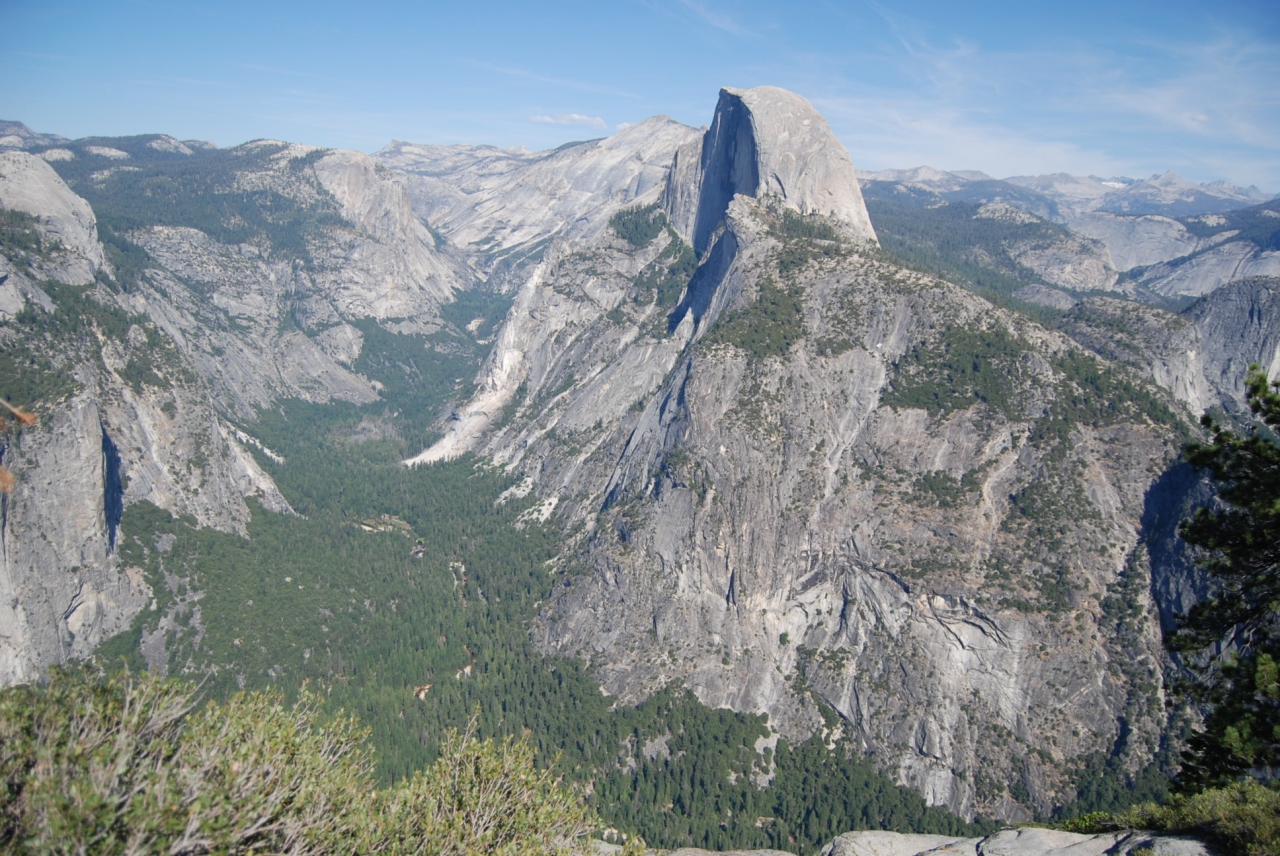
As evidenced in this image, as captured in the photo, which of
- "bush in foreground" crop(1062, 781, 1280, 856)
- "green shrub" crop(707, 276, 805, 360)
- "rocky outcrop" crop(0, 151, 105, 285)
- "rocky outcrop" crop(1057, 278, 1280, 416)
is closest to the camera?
"bush in foreground" crop(1062, 781, 1280, 856)

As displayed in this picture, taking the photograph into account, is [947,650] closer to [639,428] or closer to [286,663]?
[639,428]

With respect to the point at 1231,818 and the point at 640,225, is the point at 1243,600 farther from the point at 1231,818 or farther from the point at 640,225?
the point at 640,225

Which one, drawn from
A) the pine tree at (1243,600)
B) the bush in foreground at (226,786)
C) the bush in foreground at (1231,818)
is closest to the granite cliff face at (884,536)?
the pine tree at (1243,600)

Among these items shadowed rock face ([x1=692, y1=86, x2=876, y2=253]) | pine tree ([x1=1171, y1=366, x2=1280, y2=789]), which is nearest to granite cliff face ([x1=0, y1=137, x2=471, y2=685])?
shadowed rock face ([x1=692, y1=86, x2=876, y2=253])

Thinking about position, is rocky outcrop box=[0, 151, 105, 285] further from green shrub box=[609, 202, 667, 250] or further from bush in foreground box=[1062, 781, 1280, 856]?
bush in foreground box=[1062, 781, 1280, 856]

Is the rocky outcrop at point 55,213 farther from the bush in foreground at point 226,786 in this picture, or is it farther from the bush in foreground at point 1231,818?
the bush in foreground at point 1231,818

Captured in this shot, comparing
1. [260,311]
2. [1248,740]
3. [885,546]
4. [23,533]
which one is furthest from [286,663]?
[260,311]
